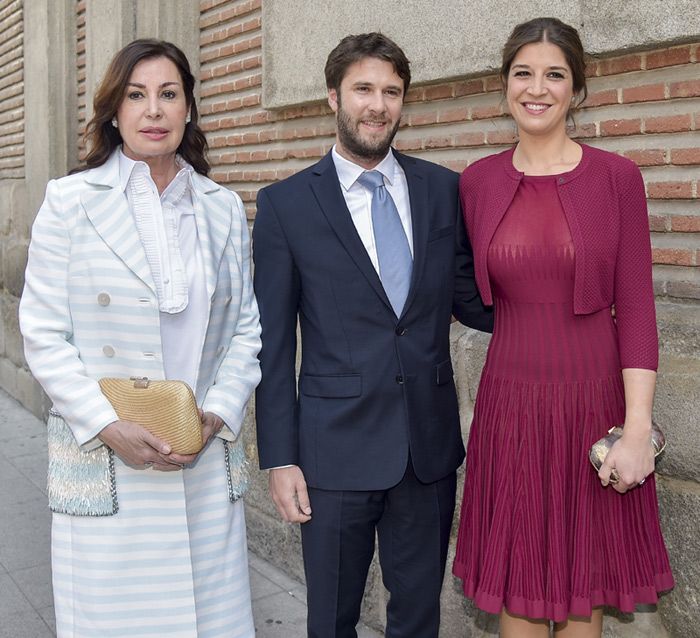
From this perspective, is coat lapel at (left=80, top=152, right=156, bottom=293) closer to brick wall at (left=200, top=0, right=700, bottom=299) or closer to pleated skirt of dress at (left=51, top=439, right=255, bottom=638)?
pleated skirt of dress at (left=51, top=439, right=255, bottom=638)

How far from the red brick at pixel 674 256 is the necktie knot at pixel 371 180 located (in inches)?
42.9

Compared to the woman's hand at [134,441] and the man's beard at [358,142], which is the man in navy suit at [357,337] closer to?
the man's beard at [358,142]

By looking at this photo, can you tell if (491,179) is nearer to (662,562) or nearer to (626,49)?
(626,49)

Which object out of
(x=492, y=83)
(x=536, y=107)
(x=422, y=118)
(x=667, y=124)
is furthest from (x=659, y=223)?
(x=422, y=118)

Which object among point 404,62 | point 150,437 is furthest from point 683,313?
point 150,437

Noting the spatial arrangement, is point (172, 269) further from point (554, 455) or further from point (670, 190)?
point (670, 190)

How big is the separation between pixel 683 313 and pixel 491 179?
0.87m

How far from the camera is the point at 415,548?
3000mm

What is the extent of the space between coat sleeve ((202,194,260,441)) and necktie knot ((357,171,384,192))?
440 millimetres

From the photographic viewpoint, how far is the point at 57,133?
8547mm

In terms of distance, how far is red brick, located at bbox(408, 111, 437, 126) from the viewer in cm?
430

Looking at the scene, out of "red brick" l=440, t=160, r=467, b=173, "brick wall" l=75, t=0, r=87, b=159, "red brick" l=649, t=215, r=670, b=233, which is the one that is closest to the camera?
"red brick" l=649, t=215, r=670, b=233

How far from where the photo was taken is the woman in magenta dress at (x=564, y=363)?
2.65 m

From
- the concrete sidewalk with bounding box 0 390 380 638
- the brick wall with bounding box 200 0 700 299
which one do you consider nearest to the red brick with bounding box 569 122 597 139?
the brick wall with bounding box 200 0 700 299
